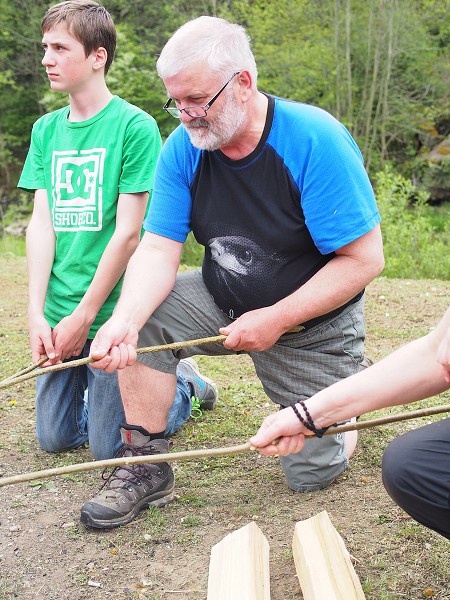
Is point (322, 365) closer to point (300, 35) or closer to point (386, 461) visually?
point (386, 461)

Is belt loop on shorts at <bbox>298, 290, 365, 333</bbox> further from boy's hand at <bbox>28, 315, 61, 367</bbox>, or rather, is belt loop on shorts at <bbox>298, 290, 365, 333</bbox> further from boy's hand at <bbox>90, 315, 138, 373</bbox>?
boy's hand at <bbox>28, 315, 61, 367</bbox>

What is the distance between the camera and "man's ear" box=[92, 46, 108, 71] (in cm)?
345

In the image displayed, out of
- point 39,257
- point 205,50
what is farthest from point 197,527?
point 205,50

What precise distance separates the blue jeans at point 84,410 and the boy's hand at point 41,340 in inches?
8.2

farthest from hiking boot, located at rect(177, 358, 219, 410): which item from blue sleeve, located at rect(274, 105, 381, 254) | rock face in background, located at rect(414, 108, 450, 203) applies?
rock face in background, located at rect(414, 108, 450, 203)

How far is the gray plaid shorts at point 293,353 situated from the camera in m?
3.11

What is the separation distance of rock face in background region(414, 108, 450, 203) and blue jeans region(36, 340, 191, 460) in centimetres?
1546

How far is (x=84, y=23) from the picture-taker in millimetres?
3398

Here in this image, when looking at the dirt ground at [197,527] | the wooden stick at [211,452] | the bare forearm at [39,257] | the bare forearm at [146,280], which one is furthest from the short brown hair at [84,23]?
the wooden stick at [211,452]

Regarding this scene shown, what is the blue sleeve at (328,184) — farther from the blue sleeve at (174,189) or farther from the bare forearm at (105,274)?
the bare forearm at (105,274)

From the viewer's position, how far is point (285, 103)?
302 cm

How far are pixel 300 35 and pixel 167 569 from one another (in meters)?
17.2

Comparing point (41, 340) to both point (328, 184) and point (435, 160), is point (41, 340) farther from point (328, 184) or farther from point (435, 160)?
point (435, 160)

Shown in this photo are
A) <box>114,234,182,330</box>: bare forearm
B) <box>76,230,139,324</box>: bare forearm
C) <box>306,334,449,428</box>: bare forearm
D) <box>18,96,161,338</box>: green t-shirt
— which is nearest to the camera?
<box>306,334,449,428</box>: bare forearm
